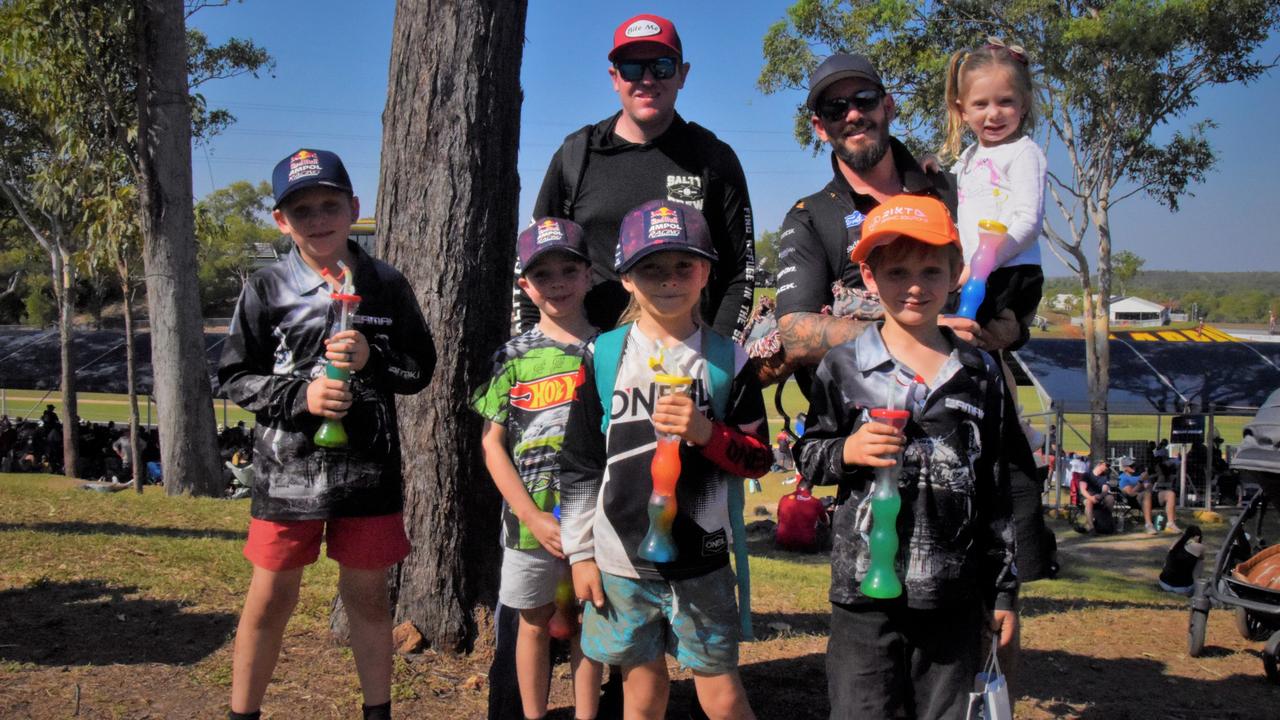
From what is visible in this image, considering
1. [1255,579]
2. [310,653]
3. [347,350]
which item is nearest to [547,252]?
[347,350]

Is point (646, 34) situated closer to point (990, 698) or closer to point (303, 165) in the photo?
point (303, 165)

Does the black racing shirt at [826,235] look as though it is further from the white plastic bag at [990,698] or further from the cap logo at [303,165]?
the cap logo at [303,165]

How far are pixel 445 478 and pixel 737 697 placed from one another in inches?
74.4

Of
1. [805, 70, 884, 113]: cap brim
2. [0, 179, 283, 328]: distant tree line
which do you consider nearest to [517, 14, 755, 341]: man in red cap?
[805, 70, 884, 113]: cap brim

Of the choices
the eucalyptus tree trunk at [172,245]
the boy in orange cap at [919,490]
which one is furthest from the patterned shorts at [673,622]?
the eucalyptus tree trunk at [172,245]

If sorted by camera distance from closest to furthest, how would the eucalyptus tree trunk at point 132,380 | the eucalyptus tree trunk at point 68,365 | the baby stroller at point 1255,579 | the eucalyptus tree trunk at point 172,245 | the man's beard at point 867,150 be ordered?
the man's beard at point 867,150 → the baby stroller at point 1255,579 → the eucalyptus tree trunk at point 172,245 → the eucalyptus tree trunk at point 132,380 → the eucalyptus tree trunk at point 68,365

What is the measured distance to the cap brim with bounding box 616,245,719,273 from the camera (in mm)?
2639

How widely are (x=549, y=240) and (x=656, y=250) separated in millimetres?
629

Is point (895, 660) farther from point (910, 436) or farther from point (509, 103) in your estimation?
point (509, 103)

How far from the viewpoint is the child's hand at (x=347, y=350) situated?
9.34ft

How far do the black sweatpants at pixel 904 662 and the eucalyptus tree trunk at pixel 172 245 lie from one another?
1207cm

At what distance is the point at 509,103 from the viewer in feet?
14.3

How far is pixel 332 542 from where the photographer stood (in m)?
3.14

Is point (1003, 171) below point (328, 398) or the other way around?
the other way around
